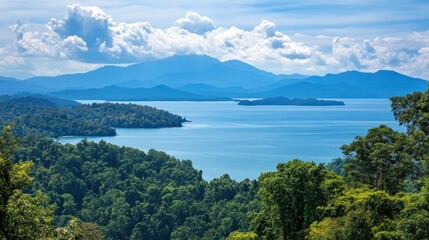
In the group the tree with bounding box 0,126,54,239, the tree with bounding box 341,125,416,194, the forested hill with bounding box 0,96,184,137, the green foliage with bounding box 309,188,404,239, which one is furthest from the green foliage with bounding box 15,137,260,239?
the forested hill with bounding box 0,96,184,137

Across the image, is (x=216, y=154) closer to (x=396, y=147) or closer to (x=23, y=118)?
(x=23, y=118)

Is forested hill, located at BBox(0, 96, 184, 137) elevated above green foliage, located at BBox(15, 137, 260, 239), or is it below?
above

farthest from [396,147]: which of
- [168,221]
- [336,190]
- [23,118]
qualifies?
[23,118]

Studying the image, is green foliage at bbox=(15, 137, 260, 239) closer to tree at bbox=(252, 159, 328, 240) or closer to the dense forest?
the dense forest

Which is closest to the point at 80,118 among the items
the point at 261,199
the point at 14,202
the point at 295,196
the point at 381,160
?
the point at 261,199

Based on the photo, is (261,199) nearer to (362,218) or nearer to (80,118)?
(362,218)

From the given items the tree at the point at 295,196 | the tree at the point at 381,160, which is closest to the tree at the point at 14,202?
the tree at the point at 295,196

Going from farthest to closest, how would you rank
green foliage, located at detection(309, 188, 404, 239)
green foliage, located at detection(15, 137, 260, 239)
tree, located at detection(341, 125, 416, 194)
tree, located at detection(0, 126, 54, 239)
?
green foliage, located at detection(15, 137, 260, 239) < tree, located at detection(341, 125, 416, 194) < green foliage, located at detection(309, 188, 404, 239) < tree, located at detection(0, 126, 54, 239)
